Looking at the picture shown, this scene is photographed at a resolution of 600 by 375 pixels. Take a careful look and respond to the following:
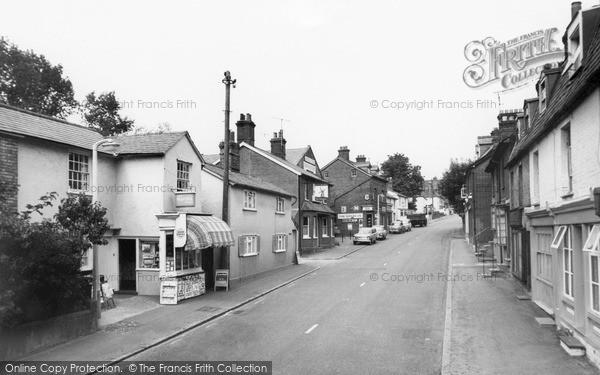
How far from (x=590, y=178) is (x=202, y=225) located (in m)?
14.0

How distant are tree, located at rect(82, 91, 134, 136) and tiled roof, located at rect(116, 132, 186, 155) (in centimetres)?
3304

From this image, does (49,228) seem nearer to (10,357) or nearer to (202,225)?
(10,357)

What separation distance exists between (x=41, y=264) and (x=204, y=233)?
780cm

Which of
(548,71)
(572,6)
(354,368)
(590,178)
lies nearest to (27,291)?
(354,368)

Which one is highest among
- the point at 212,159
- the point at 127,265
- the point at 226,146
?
the point at 212,159

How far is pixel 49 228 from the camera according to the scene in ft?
39.1

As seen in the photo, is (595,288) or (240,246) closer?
(595,288)

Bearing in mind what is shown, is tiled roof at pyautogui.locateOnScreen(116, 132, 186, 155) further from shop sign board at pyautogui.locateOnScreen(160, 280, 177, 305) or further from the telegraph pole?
shop sign board at pyautogui.locateOnScreen(160, 280, 177, 305)

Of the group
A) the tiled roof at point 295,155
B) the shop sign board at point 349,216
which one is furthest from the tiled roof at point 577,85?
the shop sign board at point 349,216

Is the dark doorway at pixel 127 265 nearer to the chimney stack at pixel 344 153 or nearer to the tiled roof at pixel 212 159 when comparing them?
the tiled roof at pixel 212 159

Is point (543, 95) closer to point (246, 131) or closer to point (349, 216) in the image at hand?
point (246, 131)

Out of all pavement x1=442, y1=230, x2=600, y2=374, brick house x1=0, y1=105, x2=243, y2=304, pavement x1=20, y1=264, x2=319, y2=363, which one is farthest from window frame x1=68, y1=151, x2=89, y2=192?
pavement x1=442, y1=230, x2=600, y2=374

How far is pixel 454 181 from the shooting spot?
2219 inches

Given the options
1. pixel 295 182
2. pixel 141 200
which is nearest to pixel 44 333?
pixel 141 200
